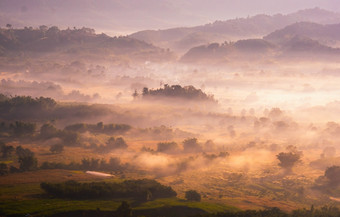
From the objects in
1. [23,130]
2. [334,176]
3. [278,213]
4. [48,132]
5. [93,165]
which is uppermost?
[23,130]

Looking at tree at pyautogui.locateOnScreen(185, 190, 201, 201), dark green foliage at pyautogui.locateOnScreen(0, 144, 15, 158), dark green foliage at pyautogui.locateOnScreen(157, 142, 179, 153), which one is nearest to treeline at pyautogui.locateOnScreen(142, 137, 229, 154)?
dark green foliage at pyautogui.locateOnScreen(157, 142, 179, 153)

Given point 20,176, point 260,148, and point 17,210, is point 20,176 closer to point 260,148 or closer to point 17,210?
point 17,210

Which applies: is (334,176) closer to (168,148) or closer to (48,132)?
(168,148)

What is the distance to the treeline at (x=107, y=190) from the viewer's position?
302ft

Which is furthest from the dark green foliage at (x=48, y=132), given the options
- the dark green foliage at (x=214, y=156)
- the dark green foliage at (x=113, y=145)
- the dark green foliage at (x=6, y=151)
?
the dark green foliage at (x=214, y=156)

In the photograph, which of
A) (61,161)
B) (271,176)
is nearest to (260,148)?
(271,176)

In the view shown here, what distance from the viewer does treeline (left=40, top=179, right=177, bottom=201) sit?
9194cm

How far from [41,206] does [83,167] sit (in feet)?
146

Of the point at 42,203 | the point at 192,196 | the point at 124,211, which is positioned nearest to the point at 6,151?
the point at 42,203

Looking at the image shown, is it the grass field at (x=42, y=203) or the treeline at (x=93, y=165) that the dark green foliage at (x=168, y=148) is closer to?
the treeline at (x=93, y=165)

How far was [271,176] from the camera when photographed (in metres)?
137

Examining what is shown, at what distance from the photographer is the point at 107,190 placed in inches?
3698

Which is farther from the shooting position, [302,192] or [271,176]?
[271,176]

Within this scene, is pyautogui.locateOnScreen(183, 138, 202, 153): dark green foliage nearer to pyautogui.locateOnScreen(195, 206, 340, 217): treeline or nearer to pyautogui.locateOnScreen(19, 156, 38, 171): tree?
pyautogui.locateOnScreen(19, 156, 38, 171): tree
